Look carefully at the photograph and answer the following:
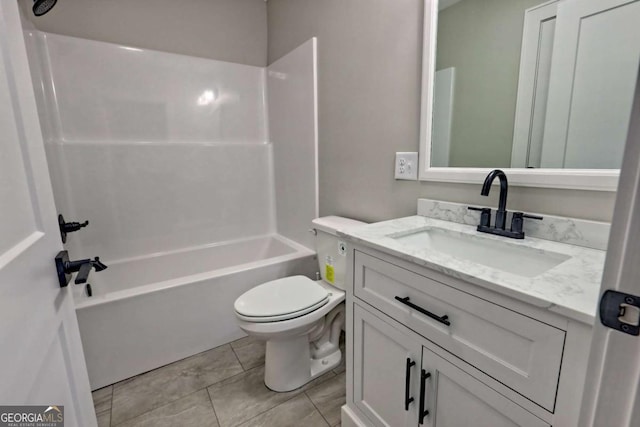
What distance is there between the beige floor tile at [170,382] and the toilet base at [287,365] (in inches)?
10.3

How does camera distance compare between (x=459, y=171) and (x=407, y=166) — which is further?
(x=407, y=166)

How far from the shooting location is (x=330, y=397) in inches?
57.1

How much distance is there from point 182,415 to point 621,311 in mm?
1641

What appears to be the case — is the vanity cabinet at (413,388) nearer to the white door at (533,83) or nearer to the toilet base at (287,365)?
the toilet base at (287,365)

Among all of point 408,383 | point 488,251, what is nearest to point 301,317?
point 408,383

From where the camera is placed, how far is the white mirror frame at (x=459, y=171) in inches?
33.5

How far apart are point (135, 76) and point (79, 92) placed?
1.18ft

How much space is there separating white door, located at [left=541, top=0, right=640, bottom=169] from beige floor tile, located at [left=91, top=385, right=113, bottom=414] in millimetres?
2170

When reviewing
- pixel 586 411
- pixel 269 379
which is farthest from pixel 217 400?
pixel 586 411

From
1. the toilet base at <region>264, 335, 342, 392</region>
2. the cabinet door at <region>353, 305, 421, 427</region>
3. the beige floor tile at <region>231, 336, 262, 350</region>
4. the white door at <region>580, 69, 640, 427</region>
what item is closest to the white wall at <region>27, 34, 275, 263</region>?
the beige floor tile at <region>231, 336, 262, 350</region>

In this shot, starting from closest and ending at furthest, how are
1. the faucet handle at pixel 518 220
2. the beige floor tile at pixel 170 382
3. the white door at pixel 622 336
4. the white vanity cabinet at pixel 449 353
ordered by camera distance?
the white door at pixel 622 336 → the white vanity cabinet at pixel 449 353 → the faucet handle at pixel 518 220 → the beige floor tile at pixel 170 382

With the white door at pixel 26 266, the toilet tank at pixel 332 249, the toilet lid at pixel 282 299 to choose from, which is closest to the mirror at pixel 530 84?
the toilet tank at pixel 332 249

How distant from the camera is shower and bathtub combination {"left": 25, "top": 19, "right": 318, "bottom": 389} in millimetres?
1665

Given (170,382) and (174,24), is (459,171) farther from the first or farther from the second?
(174,24)
